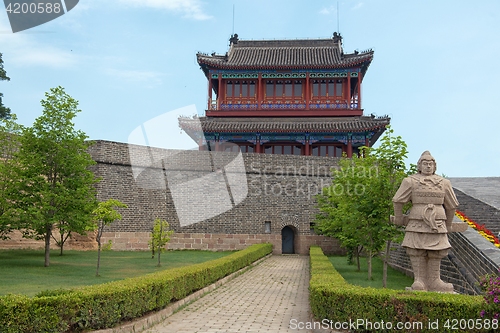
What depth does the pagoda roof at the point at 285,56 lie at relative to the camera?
30.4 m

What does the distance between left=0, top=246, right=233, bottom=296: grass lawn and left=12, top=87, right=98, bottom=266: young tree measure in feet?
3.34

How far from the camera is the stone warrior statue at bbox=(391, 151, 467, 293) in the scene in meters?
7.62

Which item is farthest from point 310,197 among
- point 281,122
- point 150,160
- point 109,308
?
point 109,308

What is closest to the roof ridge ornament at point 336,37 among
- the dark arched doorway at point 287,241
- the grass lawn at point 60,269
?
the dark arched doorway at point 287,241

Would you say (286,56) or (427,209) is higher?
(286,56)

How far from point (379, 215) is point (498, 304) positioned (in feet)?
17.0

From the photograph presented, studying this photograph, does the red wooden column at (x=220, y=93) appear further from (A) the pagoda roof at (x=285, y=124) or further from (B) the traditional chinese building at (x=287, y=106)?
(A) the pagoda roof at (x=285, y=124)

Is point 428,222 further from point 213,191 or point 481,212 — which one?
point 213,191

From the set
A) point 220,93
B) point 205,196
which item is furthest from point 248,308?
point 220,93

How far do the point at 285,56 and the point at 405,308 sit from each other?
28.4 meters

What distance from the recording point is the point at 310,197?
25.1 metres

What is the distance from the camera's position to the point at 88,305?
6.20m

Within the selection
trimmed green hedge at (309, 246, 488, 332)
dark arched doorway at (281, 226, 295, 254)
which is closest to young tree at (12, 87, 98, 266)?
trimmed green hedge at (309, 246, 488, 332)

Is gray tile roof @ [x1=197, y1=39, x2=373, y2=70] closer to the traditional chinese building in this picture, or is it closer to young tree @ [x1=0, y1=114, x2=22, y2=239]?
the traditional chinese building
